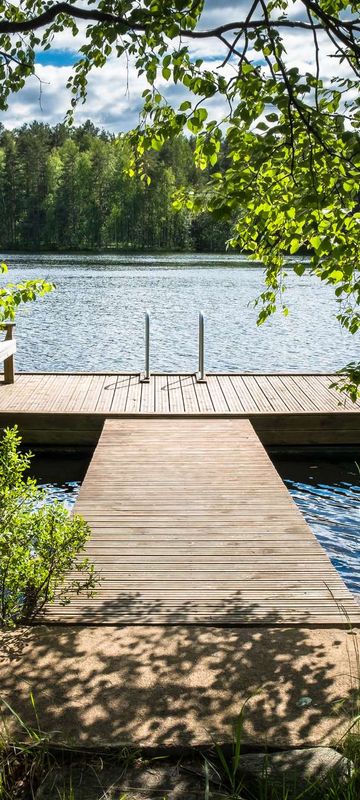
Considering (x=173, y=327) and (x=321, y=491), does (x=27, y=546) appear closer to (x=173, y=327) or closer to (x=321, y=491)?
(x=321, y=491)

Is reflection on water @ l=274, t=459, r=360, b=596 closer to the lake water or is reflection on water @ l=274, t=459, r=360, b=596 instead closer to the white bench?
the lake water

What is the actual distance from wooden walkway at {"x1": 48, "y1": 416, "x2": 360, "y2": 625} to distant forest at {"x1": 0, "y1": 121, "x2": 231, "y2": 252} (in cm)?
6122

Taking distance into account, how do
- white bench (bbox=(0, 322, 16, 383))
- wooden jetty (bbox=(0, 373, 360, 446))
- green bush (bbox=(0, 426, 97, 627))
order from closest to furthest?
green bush (bbox=(0, 426, 97, 627))
wooden jetty (bbox=(0, 373, 360, 446))
white bench (bbox=(0, 322, 16, 383))

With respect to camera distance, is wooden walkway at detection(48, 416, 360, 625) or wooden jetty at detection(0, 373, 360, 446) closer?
wooden walkway at detection(48, 416, 360, 625)

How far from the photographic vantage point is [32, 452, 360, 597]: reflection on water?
694 centimetres

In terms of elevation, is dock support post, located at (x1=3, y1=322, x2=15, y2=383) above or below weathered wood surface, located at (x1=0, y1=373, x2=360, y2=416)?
above

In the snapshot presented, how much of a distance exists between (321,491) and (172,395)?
2670mm

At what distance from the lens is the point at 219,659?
330 centimetres

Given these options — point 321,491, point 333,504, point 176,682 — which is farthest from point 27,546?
point 321,491

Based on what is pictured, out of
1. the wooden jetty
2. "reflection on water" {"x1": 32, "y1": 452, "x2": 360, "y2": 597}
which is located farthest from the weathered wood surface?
"reflection on water" {"x1": 32, "y1": 452, "x2": 360, "y2": 597}

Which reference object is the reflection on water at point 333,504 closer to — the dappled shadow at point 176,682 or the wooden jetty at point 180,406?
the wooden jetty at point 180,406

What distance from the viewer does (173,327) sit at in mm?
22094

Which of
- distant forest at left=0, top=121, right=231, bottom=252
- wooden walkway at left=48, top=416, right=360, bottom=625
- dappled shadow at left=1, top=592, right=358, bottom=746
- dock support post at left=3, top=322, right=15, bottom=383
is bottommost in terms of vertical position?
wooden walkway at left=48, top=416, right=360, bottom=625

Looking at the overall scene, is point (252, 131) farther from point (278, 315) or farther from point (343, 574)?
point (278, 315)
